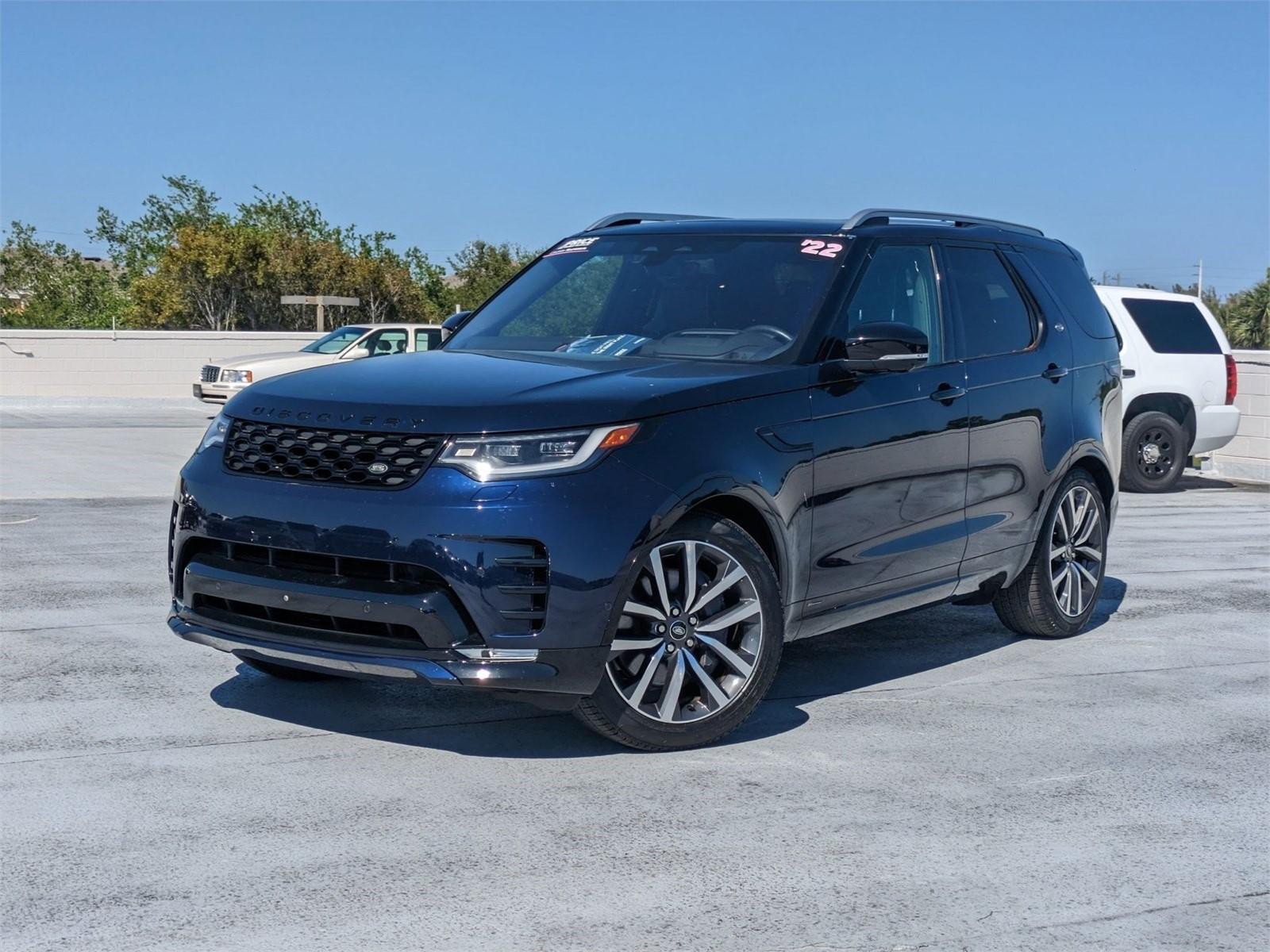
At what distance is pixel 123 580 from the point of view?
353 inches

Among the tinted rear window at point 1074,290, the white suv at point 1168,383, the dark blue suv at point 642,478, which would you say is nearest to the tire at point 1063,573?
the dark blue suv at point 642,478

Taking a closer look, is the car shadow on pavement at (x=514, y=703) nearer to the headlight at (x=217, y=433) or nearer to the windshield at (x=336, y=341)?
the headlight at (x=217, y=433)

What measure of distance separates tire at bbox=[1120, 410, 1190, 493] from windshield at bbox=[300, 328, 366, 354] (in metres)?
14.6

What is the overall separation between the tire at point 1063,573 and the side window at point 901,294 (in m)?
1.30

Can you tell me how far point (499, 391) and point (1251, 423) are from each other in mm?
15807

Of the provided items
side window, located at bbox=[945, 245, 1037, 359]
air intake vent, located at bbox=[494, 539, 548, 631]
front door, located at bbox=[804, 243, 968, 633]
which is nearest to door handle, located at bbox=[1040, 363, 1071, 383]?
side window, located at bbox=[945, 245, 1037, 359]

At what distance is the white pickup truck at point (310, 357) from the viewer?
25828 millimetres

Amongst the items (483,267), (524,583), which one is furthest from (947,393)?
(483,267)

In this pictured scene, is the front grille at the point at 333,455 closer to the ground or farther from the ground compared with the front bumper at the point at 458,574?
farther from the ground

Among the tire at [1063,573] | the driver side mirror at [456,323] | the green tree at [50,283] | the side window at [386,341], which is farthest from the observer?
the green tree at [50,283]

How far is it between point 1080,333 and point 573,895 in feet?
16.0

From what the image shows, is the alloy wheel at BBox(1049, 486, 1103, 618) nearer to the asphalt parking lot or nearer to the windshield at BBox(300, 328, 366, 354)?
the asphalt parking lot

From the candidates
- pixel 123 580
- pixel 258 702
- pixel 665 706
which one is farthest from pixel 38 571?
pixel 665 706

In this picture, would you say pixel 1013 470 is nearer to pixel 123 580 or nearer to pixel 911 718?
pixel 911 718
